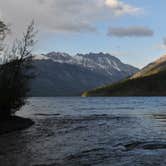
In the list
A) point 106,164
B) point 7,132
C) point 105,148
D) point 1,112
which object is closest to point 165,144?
point 105,148

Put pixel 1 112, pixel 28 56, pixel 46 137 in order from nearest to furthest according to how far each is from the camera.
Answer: pixel 46 137 → pixel 1 112 → pixel 28 56

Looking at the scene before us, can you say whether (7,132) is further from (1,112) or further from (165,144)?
(165,144)

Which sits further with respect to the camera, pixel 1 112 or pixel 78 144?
pixel 1 112

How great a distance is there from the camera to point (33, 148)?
36031mm

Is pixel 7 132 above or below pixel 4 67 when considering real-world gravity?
below

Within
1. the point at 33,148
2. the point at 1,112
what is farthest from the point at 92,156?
the point at 1,112

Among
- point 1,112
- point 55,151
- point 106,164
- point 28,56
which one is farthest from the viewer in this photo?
point 28,56

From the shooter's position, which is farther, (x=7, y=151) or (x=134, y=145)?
(x=134, y=145)

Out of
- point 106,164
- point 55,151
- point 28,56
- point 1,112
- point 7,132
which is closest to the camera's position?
point 106,164

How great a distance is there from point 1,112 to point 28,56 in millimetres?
10375

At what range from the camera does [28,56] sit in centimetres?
6234

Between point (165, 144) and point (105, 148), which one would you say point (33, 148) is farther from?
point (165, 144)

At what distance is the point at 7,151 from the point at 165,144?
14552 millimetres

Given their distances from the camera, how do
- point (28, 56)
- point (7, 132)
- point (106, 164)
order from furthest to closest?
point (28, 56), point (7, 132), point (106, 164)
